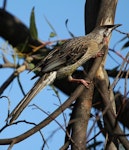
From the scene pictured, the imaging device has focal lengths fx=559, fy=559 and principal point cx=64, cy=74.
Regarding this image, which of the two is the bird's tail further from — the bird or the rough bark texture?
the rough bark texture

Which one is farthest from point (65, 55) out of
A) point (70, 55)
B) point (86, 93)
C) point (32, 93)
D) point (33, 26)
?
point (86, 93)

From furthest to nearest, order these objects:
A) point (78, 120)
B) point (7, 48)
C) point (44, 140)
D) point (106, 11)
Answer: point (7, 48), point (106, 11), point (78, 120), point (44, 140)

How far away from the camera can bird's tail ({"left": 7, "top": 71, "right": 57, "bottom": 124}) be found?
250 cm

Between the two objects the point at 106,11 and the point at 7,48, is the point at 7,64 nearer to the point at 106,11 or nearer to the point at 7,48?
the point at 7,48

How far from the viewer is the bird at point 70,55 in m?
3.40

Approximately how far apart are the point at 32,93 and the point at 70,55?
81 cm

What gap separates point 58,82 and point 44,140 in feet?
6.82

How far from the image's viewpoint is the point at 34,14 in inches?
153

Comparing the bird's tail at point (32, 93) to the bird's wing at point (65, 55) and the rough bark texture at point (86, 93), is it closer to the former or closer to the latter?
the bird's wing at point (65, 55)

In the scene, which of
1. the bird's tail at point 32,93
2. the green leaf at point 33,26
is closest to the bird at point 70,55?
the bird's tail at point 32,93

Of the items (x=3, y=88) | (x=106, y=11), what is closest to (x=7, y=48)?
(x=3, y=88)

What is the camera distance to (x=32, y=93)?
3066mm

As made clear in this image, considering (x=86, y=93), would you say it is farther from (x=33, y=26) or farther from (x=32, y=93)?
(x=33, y=26)

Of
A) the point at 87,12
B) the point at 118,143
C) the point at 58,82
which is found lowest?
the point at 58,82
